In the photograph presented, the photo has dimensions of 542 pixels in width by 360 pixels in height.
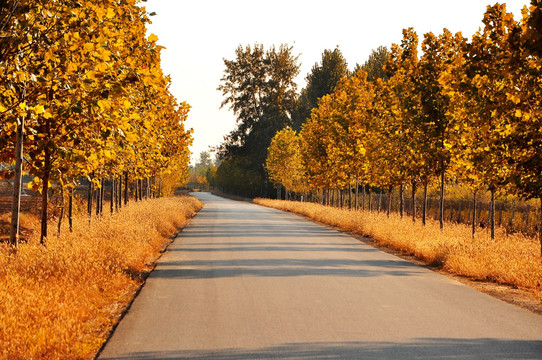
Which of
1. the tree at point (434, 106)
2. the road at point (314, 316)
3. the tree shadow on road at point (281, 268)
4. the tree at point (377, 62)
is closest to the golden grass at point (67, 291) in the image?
the road at point (314, 316)

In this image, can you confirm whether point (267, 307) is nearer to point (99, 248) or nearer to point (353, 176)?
point (99, 248)

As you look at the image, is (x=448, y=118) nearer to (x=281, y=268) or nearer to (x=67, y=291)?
(x=281, y=268)

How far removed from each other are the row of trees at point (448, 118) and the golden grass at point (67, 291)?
707 centimetres

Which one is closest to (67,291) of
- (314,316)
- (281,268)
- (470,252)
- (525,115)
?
A: (314,316)

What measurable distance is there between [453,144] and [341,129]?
57.4 feet

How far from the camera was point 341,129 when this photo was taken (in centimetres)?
3472

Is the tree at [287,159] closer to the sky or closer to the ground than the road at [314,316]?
closer to the sky

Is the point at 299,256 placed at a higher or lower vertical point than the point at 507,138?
lower

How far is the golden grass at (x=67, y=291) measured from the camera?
6.14 metres

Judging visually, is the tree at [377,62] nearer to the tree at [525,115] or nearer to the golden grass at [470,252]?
the golden grass at [470,252]

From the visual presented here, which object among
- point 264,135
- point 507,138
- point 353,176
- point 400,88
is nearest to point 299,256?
point 507,138

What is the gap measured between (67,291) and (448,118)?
47.0ft

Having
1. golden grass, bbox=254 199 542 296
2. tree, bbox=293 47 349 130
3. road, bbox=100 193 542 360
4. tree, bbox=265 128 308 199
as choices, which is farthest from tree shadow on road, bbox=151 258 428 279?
tree, bbox=293 47 349 130

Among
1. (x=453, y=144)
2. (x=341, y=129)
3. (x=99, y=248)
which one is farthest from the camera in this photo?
(x=341, y=129)
